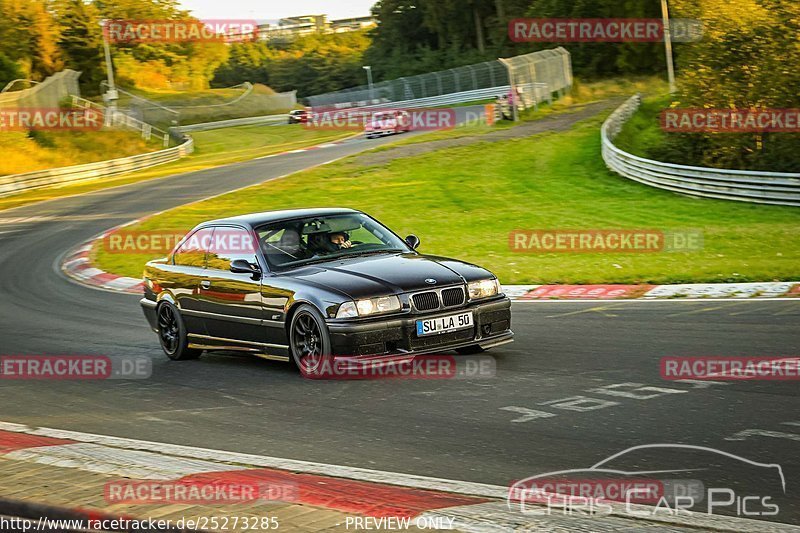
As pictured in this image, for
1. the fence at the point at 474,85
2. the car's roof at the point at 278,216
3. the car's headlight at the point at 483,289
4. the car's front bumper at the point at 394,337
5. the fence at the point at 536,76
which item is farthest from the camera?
the fence at the point at 474,85

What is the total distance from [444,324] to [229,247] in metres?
2.52

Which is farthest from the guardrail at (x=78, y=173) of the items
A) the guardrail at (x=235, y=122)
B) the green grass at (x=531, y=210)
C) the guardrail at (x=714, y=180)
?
the guardrail at (x=235, y=122)

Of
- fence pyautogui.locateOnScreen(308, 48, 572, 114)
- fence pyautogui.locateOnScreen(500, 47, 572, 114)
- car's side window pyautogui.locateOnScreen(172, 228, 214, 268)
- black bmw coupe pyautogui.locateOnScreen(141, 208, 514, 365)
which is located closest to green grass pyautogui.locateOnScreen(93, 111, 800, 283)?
fence pyautogui.locateOnScreen(500, 47, 572, 114)

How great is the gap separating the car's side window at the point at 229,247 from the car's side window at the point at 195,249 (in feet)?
0.40

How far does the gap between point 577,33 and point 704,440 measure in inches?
2850

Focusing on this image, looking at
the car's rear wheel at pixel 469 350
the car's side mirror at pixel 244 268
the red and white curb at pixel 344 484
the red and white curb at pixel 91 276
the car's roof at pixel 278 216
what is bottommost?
the red and white curb at pixel 91 276

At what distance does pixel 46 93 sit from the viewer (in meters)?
58.8

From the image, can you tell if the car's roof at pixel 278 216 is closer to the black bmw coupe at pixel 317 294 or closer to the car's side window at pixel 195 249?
the black bmw coupe at pixel 317 294

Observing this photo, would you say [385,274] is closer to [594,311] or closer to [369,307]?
[369,307]

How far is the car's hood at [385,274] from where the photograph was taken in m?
9.22

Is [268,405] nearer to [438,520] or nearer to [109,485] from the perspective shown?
[109,485]

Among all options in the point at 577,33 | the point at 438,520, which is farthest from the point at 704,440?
the point at 577,33

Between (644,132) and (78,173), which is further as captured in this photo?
(78,173)

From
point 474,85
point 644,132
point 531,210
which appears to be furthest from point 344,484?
point 474,85
